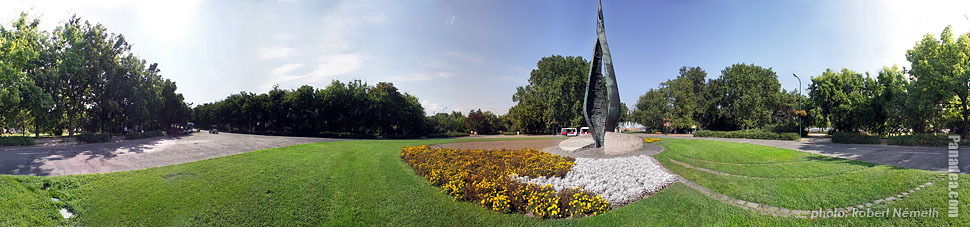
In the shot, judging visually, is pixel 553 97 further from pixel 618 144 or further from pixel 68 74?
pixel 68 74

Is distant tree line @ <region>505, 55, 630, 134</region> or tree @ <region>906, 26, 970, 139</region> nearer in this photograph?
tree @ <region>906, 26, 970, 139</region>

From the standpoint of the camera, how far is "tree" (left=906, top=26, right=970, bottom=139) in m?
13.0

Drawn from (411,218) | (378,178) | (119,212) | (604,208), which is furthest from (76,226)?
(604,208)

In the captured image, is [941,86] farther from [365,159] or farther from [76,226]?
[76,226]

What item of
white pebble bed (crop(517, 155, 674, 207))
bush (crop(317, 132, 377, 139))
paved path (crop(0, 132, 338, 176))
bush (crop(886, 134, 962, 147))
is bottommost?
bush (crop(317, 132, 377, 139))

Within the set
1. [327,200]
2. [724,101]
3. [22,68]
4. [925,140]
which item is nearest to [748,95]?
[724,101]

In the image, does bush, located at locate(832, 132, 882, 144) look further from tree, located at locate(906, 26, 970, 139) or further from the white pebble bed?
the white pebble bed

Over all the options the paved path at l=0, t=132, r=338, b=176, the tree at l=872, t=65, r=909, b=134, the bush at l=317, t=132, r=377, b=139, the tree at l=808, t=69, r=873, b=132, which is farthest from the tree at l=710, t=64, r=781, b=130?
the paved path at l=0, t=132, r=338, b=176

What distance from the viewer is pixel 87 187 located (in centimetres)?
582

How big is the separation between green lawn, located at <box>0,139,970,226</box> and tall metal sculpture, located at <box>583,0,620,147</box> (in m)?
5.30

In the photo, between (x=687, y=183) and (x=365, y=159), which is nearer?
(x=687, y=183)

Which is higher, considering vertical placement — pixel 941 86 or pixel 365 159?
pixel 941 86

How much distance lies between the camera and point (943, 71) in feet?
44.8

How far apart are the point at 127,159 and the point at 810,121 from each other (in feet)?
139
